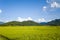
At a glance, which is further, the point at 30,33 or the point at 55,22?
the point at 55,22

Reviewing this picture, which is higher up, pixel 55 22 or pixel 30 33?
pixel 55 22

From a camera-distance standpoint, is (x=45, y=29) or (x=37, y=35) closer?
(x=37, y=35)

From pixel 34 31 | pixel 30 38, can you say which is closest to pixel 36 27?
pixel 34 31

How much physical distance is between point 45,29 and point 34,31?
532 mm

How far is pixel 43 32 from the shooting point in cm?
571

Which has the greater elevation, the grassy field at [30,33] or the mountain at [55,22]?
the mountain at [55,22]

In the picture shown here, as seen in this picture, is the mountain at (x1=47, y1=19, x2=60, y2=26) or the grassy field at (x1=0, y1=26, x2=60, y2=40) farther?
the mountain at (x1=47, y1=19, x2=60, y2=26)

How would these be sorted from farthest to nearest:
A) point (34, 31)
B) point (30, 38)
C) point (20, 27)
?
point (20, 27) → point (34, 31) → point (30, 38)

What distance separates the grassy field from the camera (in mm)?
5359

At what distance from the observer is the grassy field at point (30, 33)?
5359mm

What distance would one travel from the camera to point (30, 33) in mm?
5516

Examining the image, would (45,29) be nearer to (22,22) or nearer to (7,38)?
(22,22)

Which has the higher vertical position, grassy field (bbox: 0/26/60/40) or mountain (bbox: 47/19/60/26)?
mountain (bbox: 47/19/60/26)

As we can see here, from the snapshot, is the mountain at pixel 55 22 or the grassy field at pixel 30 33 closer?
the grassy field at pixel 30 33
